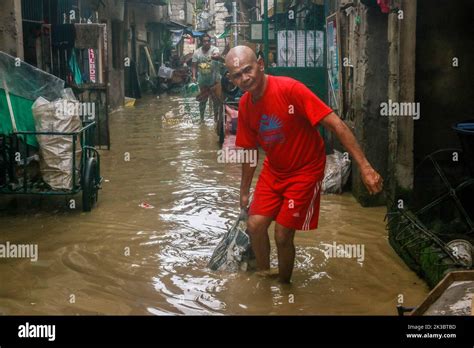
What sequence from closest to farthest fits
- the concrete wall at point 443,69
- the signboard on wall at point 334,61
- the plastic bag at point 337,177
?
the concrete wall at point 443,69
the plastic bag at point 337,177
the signboard on wall at point 334,61

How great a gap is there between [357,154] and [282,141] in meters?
0.64

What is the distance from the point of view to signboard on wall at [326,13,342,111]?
10000 mm

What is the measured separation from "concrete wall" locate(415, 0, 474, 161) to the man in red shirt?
222 cm

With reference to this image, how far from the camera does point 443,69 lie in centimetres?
667

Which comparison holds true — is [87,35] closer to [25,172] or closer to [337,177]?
[25,172]

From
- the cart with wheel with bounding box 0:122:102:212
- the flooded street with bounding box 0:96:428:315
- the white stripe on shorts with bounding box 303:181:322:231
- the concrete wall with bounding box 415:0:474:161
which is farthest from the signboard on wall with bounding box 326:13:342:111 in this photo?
the white stripe on shorts with bounding box 303:181:322:231

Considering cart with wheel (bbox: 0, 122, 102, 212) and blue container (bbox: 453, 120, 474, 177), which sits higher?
blue container (bbox: 453, 120, 474, 177)

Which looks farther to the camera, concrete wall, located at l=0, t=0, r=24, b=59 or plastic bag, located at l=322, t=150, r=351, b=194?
concrete wall, located at l=0, t=0, r=24, b=59

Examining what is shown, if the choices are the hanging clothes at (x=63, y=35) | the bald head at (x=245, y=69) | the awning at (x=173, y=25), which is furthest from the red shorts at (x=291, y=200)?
the awning at (x=173, y=25)

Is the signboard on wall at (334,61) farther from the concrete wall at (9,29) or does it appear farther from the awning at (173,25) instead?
the awning at (173,25)

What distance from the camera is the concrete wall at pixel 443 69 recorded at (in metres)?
6.60

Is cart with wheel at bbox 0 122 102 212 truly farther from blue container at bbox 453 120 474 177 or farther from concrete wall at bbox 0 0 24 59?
blue container at bbox 453 120 474 177

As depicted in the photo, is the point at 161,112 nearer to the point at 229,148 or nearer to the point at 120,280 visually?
the point at 229,148

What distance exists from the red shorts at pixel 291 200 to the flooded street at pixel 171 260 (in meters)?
0.60
